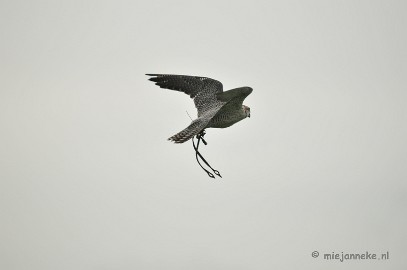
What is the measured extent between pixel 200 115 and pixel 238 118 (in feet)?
5.74

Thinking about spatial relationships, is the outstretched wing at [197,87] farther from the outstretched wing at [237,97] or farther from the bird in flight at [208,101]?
the outstretched wing at [237,97]

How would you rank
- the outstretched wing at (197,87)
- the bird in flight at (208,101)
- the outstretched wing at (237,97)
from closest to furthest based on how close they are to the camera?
the bird in flight at (208,101)
the outstretched wing at (237,97)
the outstretched wing at (197,87)

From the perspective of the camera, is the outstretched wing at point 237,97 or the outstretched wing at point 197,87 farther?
the outstretched wing at point 197,87

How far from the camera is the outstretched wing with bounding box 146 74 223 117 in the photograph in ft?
78.7

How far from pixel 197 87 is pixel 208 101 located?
935 mm

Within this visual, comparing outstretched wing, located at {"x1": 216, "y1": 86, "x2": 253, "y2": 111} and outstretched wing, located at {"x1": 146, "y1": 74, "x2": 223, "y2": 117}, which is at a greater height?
outstretched wing, located at {"x1": 146, "y1": 74, "x2": 223, "y2": 117}

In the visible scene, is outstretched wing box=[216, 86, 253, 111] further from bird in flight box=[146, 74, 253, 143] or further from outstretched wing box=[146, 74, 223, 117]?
outstretched wing box=[146, 74, 223, 117]

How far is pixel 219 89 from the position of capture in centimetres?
2414

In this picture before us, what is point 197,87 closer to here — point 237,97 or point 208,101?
point 208,101

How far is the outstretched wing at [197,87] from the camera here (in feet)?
78.7

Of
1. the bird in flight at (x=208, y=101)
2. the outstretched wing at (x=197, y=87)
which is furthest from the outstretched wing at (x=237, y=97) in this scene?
the outstretched wing at (x=197, y=87)

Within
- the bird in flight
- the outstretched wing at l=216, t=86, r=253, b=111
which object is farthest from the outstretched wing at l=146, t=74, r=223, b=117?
the outstretched wing at l=216, t=86, r=253, b=111

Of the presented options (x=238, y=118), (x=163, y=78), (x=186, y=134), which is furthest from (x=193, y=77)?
(x=186, y=134)

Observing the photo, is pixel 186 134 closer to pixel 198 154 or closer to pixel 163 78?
pixel 198 154
